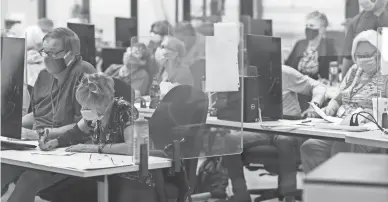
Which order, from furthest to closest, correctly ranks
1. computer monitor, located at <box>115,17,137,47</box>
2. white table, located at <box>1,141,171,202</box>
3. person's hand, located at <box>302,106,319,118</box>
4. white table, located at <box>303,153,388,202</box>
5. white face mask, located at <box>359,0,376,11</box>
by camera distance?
1. computer monitor, located at <box>115,17,137,47</box>
2. white face mask, located at <box>359,0,376,11</box>
3. person's hand, located at <box>302,106,319,118</box>
4. white table, located at <box>1,141,171,202</box>
5. white table, located at <box>303,153,388,202</box>

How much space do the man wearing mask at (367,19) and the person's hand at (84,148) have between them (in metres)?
2.50

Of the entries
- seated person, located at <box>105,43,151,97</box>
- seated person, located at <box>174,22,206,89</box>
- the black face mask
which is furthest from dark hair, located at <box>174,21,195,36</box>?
seated person, located at <box>174,22,206,89</box>

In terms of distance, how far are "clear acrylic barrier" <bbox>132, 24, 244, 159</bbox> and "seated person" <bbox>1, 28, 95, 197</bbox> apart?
33 cm

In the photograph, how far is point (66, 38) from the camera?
3.44 m

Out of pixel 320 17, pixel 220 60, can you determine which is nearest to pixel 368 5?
pixel 320 17

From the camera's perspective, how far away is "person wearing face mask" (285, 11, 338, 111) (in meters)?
5.68

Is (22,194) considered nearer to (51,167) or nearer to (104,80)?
(51,167)

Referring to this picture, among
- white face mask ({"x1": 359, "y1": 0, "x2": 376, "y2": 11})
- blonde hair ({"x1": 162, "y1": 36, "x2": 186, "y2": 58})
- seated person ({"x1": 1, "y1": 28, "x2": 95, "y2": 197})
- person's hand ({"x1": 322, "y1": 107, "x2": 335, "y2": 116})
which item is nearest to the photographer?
seated person ({"x1": 1, "y1": 28, "x2": 95, "y2": 197})

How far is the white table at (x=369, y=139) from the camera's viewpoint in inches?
124

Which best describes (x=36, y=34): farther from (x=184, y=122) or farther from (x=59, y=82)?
(x=184, y=122)

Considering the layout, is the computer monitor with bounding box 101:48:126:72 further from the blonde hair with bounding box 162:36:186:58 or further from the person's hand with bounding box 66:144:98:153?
the person's hand with bounding box 66:144:98:153

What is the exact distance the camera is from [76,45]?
3508 mm

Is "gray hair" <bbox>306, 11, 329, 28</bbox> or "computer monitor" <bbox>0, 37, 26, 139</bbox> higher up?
"gray hair" <bbox>306, 11, 329, 28</bbox>

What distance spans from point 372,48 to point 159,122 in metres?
1.50
